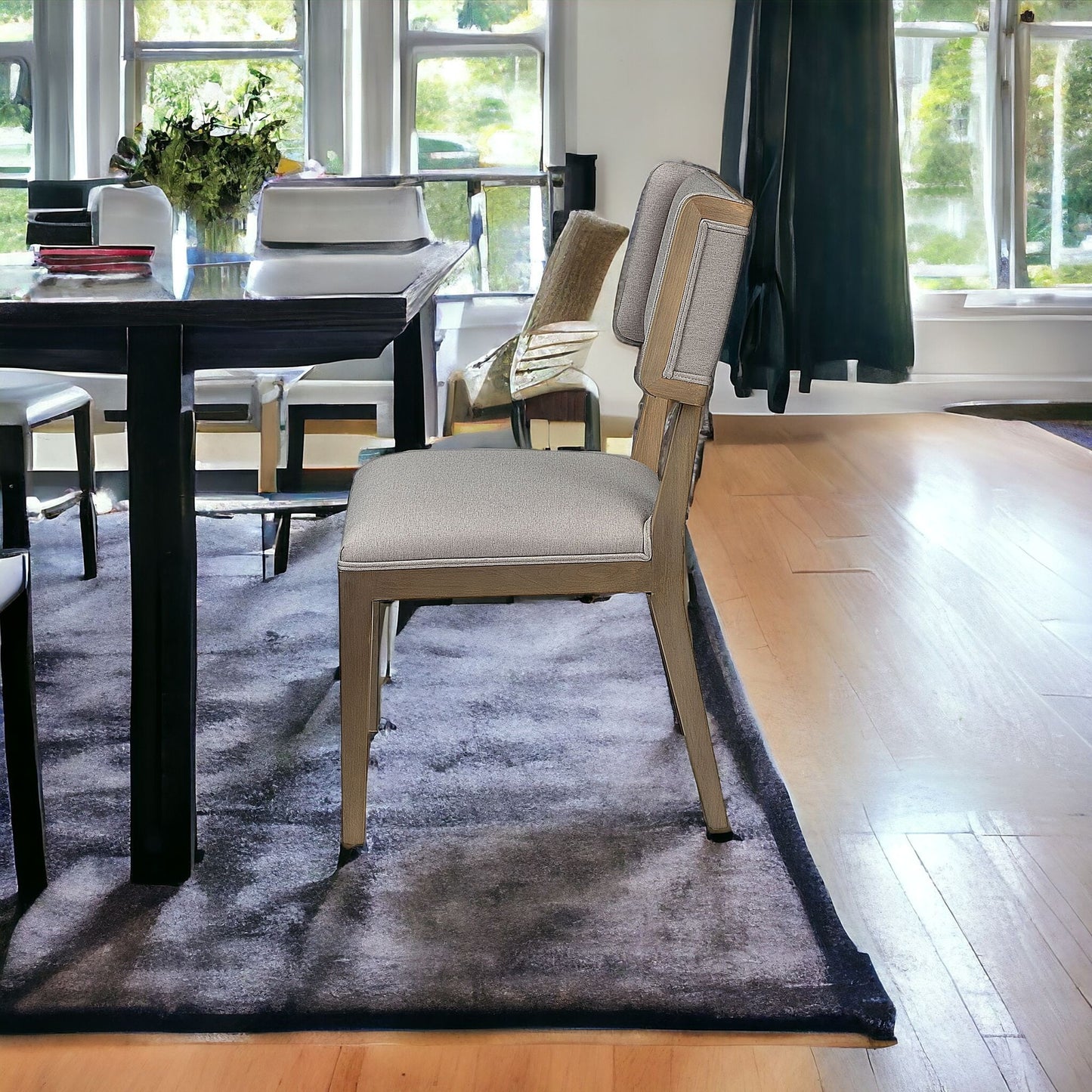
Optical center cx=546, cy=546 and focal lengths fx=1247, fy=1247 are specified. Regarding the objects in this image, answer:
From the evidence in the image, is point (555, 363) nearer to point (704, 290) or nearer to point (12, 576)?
point (704, 290)

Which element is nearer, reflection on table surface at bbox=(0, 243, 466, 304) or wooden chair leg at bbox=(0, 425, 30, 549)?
reflection on table surface at bbox=(0, 243, 466, 304)

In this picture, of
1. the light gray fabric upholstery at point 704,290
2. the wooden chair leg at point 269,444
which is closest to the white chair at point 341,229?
the wooden chair leg at point 269,444

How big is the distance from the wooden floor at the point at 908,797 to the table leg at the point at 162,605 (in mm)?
313

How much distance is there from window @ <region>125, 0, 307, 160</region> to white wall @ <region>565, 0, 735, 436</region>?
1.21 meters

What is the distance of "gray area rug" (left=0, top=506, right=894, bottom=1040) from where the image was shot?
129cm

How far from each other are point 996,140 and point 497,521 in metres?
4.80

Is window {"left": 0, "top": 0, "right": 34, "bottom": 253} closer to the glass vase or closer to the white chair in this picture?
the white chair

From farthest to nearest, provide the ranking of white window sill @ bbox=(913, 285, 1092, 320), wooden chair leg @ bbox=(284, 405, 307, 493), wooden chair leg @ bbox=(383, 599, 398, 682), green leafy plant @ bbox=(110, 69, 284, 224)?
white window sill @ bbox=(913, 285, 1092, 320) → wooden chair leg @ bbox=(284, 405, 307, 493) → green leafy plant @ bbox=(110, 69, 284, 224) → wooden chair leg @ bbox=(383, 599, 398, 682)

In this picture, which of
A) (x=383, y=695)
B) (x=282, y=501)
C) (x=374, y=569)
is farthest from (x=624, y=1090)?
(x=282, y=501)

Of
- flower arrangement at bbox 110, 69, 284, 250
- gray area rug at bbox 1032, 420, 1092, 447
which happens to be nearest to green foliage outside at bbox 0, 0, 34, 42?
flower arrangement at bbox 110, 69, 284, 250

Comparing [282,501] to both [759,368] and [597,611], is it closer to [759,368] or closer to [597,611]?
[597,611]

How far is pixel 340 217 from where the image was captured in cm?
322

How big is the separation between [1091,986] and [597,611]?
1466mm

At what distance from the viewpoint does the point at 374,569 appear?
4.97 ft
